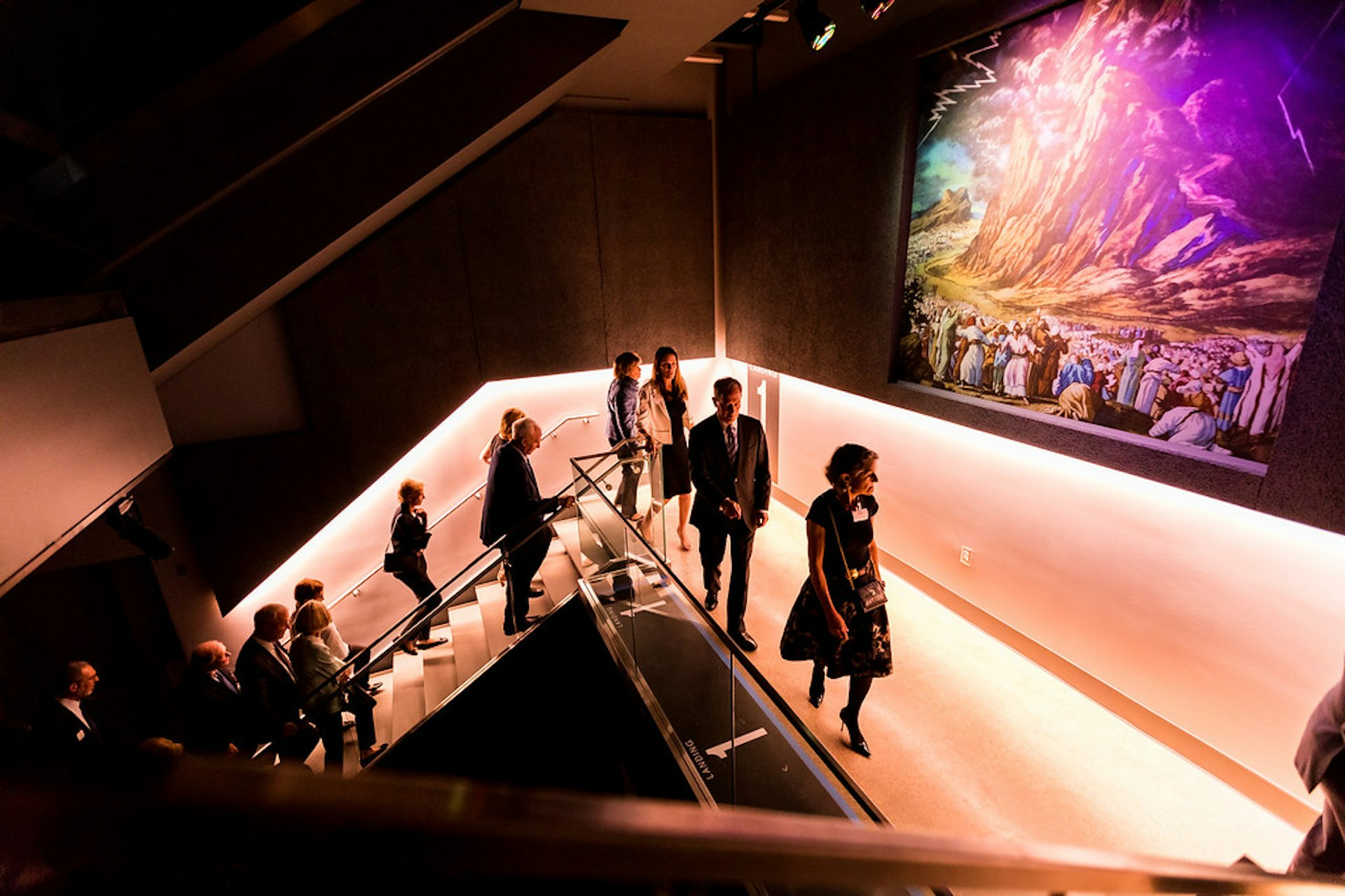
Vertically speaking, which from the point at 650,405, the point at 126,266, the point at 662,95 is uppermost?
the point at 662,95

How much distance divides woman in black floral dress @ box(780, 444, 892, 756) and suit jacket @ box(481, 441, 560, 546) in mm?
2084

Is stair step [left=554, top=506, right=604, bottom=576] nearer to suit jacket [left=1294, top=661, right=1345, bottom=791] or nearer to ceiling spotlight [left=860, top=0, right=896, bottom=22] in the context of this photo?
suit jacket [left=1294, top=661, right=1345, bottom=791]

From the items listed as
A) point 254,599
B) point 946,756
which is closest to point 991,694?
point 946,756

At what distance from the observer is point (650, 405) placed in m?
4.95

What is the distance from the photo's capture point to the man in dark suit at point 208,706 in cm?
327

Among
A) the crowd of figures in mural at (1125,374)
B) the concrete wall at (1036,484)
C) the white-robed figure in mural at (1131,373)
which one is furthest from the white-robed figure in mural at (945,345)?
the white-robed figure in mural at (1131,373)

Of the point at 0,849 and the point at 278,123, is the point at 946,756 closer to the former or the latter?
the point at 0,849

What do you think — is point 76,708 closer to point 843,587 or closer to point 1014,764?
point 843,587

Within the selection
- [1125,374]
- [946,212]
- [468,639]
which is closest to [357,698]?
[468,639]

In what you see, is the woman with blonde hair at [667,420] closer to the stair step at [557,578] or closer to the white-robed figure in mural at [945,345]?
the stair step at [557,578]

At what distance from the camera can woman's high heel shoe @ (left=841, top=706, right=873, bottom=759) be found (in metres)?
3.42

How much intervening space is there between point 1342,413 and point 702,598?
3.83 m

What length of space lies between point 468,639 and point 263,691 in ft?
6.01

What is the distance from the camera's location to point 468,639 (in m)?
5.13
